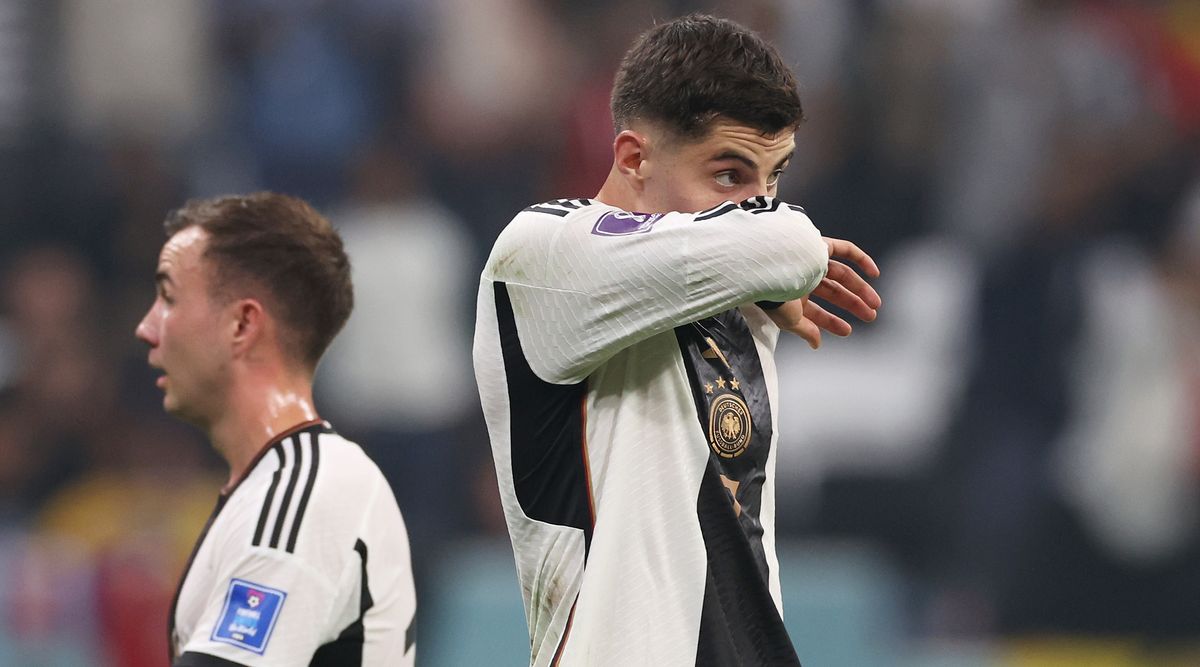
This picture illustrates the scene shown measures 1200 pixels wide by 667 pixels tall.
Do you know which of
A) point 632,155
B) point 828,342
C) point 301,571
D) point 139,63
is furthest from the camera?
point 139,63

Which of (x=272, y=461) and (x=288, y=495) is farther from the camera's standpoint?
(x=272, y=461)

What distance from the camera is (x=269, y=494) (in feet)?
10.8

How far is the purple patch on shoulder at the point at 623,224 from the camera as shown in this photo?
2.62 meters

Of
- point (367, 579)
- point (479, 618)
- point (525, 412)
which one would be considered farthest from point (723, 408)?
point (479, 618)

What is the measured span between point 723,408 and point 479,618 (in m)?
4.89

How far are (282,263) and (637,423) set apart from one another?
1.18 m

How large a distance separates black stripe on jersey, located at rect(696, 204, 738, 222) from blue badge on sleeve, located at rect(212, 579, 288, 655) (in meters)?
1.15

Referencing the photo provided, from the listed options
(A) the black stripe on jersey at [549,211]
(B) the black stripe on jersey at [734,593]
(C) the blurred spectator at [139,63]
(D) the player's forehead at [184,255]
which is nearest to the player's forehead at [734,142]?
(A) the black stripe on jersey at [549,211]

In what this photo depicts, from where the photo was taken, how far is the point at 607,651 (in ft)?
8.57

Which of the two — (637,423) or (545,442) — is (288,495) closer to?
(545,442)

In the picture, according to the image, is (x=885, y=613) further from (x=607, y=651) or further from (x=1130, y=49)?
(x=607, y=651)

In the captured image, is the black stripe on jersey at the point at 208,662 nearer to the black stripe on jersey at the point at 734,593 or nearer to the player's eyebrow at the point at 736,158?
the black stripe on jersey at the point at 734,593

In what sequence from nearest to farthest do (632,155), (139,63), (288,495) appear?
1. (632,155)
2. (288,495)
3. (139,63)

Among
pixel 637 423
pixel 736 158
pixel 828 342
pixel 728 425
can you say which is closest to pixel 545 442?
pixel 637 423
